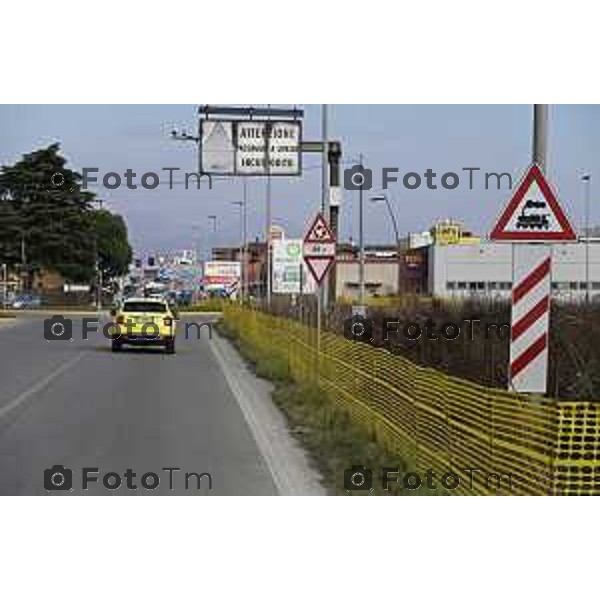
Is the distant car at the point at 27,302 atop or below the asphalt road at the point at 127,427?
atop

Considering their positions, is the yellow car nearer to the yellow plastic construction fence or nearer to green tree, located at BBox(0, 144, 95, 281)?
green tree, located at BBox(0, 144, 95, 281)

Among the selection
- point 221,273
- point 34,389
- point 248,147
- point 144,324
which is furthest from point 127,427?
point 221,273

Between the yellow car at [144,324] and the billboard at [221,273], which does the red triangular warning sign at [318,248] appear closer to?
the yellow car at [144,324]

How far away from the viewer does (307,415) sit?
655 inches

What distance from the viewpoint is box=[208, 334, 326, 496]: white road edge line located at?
1077 cm

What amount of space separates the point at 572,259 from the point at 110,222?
30.7 ft

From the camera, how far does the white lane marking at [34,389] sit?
58.0 feet

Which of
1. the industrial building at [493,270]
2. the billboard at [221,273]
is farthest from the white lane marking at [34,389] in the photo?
the billboard at [221,273]

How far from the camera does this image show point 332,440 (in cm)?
1357

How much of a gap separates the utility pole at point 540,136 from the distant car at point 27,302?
33779mm

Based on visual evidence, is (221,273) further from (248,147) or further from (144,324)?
(248,147)

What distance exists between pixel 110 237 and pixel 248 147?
765 centimetres

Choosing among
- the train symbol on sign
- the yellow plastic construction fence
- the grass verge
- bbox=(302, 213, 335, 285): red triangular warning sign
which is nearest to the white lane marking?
the grass verge
